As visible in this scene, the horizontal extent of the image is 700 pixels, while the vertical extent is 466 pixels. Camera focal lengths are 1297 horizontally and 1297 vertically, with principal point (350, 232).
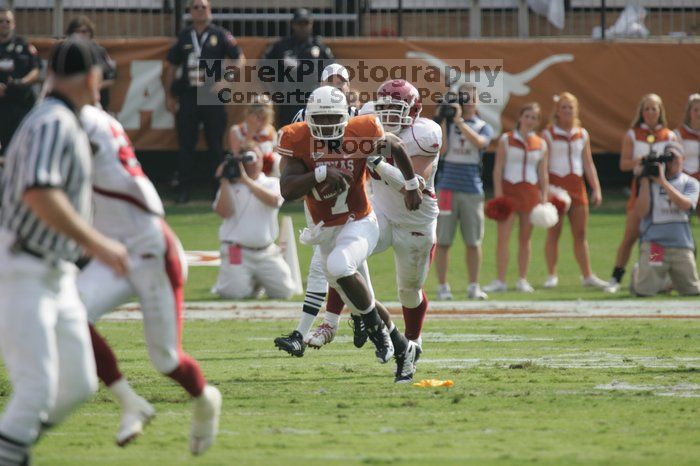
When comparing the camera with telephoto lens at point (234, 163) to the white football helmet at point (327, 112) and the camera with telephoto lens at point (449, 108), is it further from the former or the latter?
the white football helmet at point (327, 112)

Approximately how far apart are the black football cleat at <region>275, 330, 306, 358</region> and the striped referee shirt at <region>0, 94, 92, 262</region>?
13.7 feet

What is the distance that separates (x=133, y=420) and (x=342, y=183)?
8.28ft

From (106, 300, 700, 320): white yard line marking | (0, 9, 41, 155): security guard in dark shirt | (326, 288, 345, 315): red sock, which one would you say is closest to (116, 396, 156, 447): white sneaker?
(326, 288, 345, 315): red sock

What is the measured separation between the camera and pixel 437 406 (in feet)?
22.7

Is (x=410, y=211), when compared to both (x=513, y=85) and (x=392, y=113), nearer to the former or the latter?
(x=392, y=113)

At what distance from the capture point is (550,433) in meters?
6.14

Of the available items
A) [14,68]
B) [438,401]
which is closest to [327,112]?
[438,401]

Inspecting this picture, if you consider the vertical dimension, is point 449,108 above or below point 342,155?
above

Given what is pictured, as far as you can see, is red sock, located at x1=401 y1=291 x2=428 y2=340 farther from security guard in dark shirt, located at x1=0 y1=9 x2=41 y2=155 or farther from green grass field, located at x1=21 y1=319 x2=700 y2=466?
security guard in dark shirt, located at x1=0 y1=9 x2=41 y2=155

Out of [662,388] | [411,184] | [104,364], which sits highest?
[411,184]

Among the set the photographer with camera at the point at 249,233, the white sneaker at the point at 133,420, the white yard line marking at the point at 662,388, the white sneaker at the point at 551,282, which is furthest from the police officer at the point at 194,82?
the white sneaker at the point at 133,420

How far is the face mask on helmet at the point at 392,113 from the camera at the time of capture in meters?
8.35

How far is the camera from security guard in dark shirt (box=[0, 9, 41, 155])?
14734 mm

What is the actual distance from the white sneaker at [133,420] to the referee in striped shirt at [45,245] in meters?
0.67
